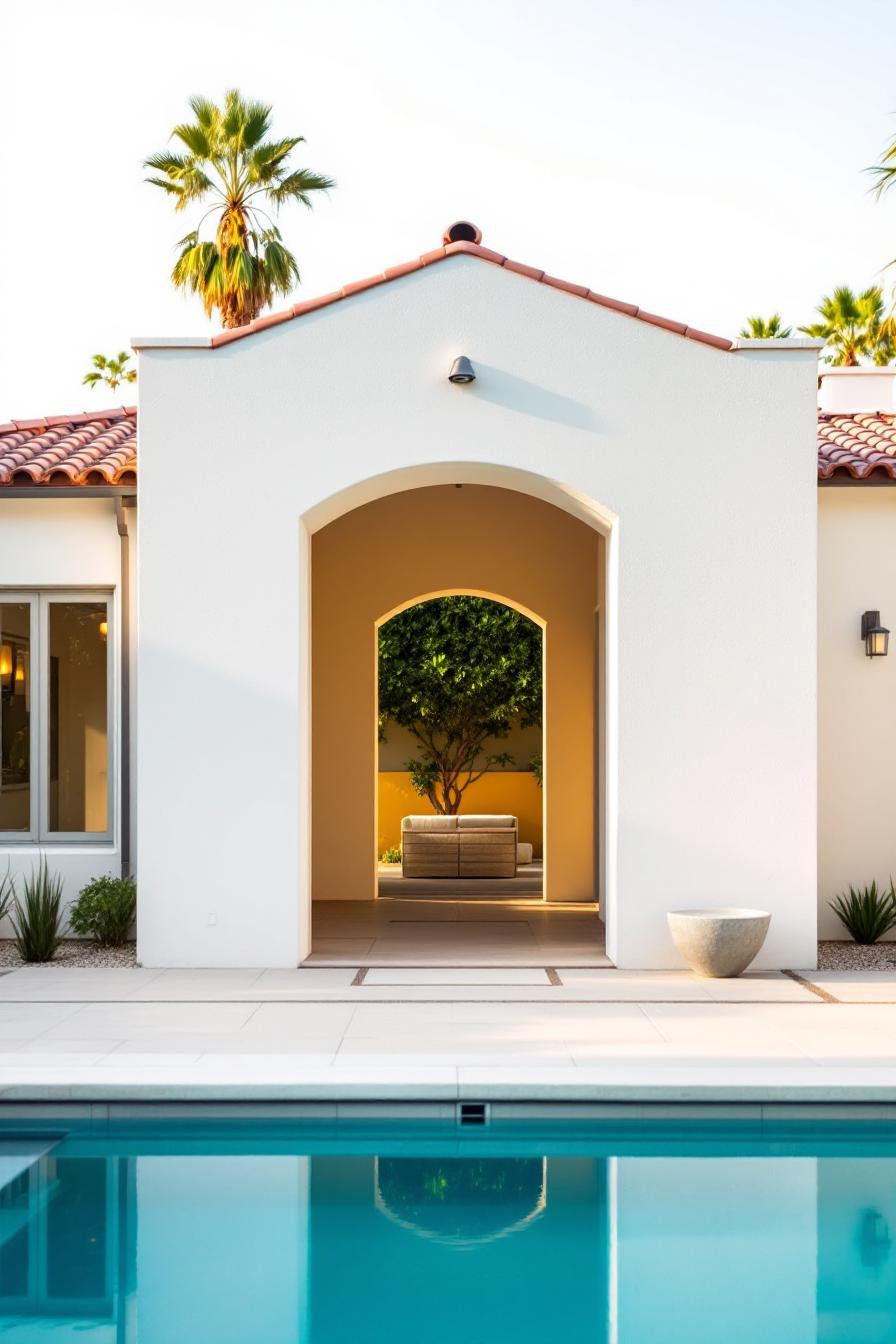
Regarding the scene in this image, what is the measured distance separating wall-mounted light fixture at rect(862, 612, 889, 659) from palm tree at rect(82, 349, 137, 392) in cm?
1950

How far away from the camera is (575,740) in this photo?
53.8 feet

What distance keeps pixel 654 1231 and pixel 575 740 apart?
10.4 m

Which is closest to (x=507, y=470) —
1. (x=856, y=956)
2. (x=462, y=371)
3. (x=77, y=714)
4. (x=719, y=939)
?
(x=462, y=371)

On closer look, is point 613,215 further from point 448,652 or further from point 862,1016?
point 862,1016

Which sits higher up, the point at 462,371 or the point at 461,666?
the point at 462,371

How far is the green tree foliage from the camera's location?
24.9 metres

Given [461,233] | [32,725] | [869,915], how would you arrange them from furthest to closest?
[32,725] < [869,915] < [461,233]

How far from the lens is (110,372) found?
28172 millimetres

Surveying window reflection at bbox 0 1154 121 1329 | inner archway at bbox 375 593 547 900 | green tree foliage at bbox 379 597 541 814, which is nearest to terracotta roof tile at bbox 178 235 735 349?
window reflection at bbox 0 1154 121 1329

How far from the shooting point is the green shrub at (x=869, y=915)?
40.5 ft

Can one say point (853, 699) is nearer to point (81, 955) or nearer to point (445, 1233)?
point (81, 955)

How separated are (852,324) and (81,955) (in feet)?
66.2

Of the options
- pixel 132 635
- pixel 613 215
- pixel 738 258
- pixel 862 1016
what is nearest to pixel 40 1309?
pixel 862 1016

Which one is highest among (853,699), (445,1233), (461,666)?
(461,666)
